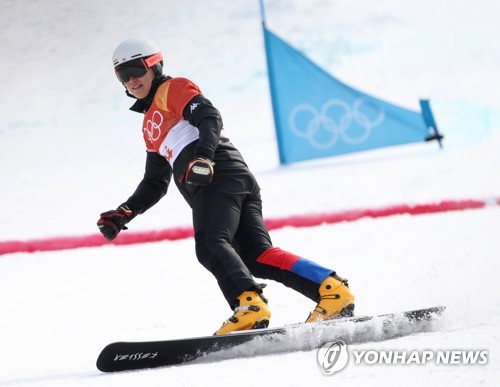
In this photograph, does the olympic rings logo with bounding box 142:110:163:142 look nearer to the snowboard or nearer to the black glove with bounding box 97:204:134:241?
the black glove with bounding box 97:204:134:241

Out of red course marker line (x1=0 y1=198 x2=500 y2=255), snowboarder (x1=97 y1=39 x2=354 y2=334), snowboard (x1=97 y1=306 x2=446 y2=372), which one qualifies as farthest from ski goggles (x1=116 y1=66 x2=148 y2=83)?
red course marker line (x1=0 y1=198 x2=500 y2=255)

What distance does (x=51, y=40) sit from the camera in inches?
380

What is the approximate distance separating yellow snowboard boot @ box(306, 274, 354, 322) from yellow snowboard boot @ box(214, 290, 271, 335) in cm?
20

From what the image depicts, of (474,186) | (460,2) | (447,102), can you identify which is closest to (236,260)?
(474,186)

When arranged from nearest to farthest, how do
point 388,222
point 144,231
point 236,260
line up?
point 236,260 < point 388,222 < point 144,231

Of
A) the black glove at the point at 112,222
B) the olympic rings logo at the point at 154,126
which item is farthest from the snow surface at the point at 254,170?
the olympic rings logo at the point at 154,126

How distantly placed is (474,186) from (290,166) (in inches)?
91.0

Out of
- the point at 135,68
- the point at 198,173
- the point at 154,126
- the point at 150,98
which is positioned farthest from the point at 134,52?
the point at 198,173

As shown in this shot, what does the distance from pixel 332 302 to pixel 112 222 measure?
90cm

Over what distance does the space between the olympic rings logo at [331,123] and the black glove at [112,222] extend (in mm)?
4936

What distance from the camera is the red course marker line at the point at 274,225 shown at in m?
5.21

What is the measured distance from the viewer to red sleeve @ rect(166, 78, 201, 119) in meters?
2.78

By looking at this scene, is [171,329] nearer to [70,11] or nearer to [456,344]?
[456,344]

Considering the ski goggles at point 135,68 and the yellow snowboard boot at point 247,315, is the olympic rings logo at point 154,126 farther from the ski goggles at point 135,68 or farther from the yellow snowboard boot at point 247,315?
the yellow snowboard boot at point 247,315
